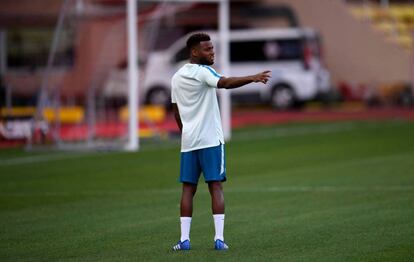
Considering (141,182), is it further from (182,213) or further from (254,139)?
(254,139)

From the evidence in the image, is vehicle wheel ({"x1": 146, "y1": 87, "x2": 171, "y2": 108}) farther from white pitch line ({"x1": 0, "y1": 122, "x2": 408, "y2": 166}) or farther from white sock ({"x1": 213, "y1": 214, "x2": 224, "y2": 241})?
white sock ({"x1": 213, "y1": 214, "x2": 224, "y2": 241})

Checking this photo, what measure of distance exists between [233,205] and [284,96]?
87.3 ft

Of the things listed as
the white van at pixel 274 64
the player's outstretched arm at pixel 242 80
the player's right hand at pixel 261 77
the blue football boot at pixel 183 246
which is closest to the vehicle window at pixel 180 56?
the white van at pixel 274 64

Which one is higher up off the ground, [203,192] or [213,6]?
[213,6]

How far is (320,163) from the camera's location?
819 inches

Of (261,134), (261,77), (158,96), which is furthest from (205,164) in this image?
(158,96)

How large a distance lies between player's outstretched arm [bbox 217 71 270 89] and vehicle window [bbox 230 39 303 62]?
30490mm

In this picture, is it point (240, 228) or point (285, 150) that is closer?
point (240, 228)

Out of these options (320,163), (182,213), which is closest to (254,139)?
(320,163)

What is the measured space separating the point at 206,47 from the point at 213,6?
31146mm

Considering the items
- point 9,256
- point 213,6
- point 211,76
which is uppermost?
point 213,6

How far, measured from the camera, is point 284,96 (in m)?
41.3

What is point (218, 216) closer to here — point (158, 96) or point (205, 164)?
point (205, 164)

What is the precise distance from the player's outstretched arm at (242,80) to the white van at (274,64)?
30.0m
